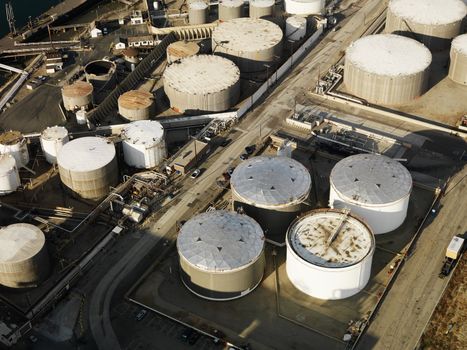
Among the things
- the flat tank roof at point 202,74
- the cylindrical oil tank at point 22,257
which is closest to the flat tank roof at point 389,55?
the flat tank roof at point 202,74

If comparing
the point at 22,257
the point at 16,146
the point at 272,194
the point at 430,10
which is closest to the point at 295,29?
the point at 430,10

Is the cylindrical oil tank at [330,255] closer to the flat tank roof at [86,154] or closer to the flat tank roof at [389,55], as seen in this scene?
the flat tank roof at [86,154]

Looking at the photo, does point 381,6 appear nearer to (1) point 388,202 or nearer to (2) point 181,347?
(1) point 388,202

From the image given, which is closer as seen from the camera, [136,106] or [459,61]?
[136,106]

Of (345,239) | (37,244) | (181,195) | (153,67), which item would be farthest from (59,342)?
(153,67)

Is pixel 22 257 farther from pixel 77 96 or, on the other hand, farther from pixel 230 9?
pixel 230 9

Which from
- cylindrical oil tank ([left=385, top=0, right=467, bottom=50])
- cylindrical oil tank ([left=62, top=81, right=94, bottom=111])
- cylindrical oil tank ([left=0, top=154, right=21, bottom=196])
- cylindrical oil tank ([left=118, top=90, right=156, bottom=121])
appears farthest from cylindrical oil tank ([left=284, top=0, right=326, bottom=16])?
cylindrical oil tank ([left=0, top=154, right=21, bottom=196])
